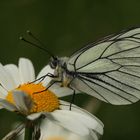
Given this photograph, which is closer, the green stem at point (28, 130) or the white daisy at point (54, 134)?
the green stem at point (28, 130)

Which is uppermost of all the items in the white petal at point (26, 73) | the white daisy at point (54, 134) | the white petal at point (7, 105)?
the white petal at point (7, 105)

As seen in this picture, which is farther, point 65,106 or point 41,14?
point 41,14

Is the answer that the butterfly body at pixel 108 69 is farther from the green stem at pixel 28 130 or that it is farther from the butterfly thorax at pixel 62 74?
the green stem at pixel 28 130

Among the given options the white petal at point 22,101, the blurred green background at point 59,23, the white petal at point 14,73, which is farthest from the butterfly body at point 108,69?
the blurred green background at point 59,23

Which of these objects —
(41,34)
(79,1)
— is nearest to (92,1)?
(79,1)

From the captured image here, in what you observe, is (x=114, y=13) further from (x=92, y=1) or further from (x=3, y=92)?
(x=3, y=92)

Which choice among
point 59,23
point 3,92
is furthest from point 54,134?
point 59,23

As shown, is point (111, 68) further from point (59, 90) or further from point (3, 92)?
point (3, 92)
